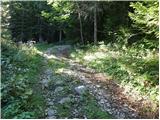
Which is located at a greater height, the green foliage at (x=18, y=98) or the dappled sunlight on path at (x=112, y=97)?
the green foliage at (x=18, y=98)

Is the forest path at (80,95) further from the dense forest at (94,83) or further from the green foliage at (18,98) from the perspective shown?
the green foliage at (18,98)

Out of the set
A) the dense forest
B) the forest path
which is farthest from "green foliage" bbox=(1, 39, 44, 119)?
the forest path

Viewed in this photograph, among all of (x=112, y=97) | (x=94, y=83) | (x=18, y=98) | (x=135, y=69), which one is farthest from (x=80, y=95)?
(x=135, y=69)

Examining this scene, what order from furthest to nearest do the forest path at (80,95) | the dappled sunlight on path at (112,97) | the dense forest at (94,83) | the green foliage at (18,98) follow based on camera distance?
the dappled sunlight on path at (112,97)
the forest path at (80,95)
the dense forest at (94,83)
the green foliage at (18,98)

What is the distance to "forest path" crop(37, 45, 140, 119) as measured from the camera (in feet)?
33.6

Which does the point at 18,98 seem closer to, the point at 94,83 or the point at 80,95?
the point at 80,95

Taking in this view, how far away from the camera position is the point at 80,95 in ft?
38.1

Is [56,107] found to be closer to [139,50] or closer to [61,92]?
[61,92]

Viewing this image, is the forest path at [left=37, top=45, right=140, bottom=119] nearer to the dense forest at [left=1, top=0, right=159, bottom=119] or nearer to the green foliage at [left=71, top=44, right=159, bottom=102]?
the dense forest at [left=1, top=0, right=159, bottom=119]

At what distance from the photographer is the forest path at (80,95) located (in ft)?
33.6

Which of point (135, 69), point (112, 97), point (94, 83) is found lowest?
point (112, 97)

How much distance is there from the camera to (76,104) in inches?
423

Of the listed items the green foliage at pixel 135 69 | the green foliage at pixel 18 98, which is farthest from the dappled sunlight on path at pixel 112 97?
the green foliage at pixel 18 98

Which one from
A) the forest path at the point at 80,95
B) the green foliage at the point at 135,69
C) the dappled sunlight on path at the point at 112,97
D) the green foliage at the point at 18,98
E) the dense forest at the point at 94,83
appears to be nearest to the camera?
the green foliage at the point at 18,98
